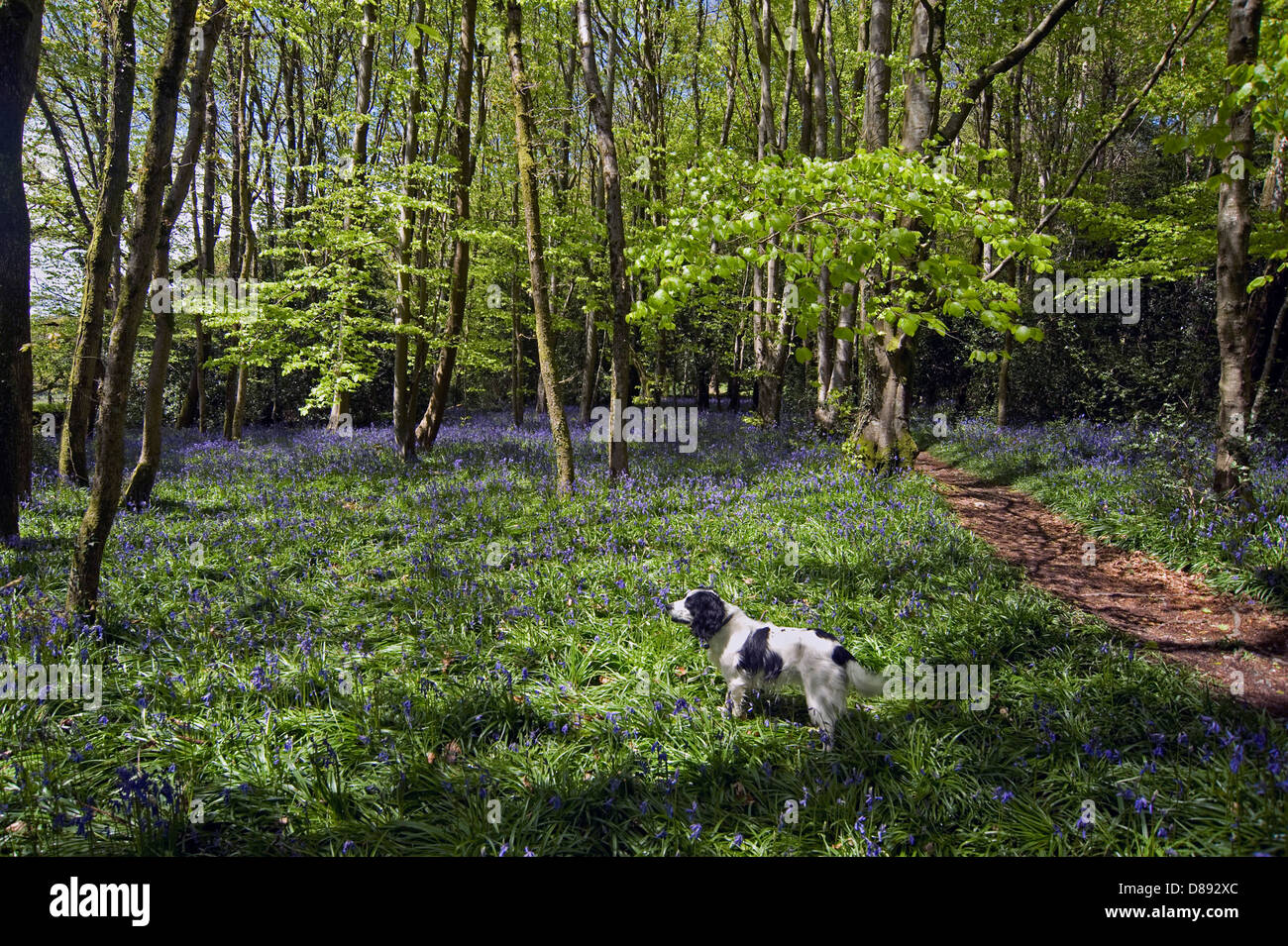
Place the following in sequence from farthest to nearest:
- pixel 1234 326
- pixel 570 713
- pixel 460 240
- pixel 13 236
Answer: pixel 460 240 → pixel 1234 326 → pixel 13 236 → pixel 570 713

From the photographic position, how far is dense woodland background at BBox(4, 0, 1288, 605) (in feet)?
14.0

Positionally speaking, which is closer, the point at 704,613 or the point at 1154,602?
the point at 704,613

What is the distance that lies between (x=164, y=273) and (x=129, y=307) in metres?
5.22

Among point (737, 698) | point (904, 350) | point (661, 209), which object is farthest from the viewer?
point (661, 209)

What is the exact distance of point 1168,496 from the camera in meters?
7.82

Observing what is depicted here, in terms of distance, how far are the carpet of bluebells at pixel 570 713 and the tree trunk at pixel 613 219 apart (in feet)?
10.7

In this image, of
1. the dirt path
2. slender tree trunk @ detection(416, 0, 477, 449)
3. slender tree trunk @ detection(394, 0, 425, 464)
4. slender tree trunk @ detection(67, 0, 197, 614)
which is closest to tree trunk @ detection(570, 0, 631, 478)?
slender tree trunk @ detection(416, 0, 477, 449)

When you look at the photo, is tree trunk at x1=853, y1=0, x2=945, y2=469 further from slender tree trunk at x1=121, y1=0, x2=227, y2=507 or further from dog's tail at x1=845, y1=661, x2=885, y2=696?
slender tree trunk at x1=121, y1=0, x2=227, y2=507

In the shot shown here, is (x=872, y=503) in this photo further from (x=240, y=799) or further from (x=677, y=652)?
(x=240, y=799)

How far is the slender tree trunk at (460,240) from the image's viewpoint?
37.3 ft

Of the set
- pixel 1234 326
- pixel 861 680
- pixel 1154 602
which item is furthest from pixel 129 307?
pixel 1234 326

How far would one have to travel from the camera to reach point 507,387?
1378 inches

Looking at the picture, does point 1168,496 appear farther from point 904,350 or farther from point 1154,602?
point 904,350
